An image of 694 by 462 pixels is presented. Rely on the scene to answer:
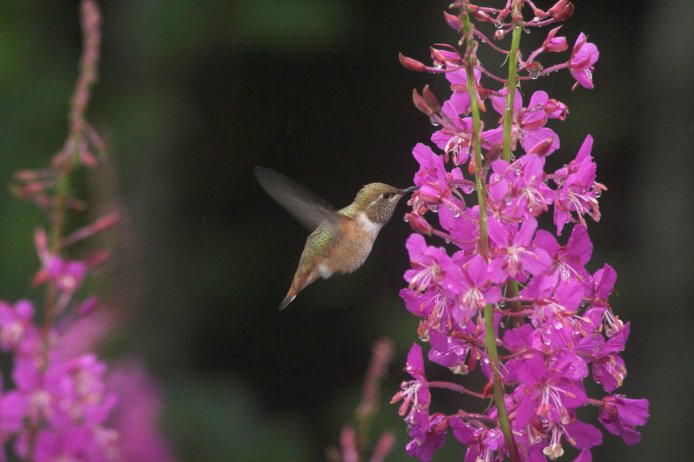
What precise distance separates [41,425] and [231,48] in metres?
5.35

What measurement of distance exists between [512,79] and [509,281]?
38cm

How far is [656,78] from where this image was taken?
6492 millimetres

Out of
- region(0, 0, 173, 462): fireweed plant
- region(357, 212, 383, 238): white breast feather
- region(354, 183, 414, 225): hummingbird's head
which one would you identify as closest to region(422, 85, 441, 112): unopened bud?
region(0, 0, 173, 462): fireweed plant

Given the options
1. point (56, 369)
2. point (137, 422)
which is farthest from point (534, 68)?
point (137, 422)

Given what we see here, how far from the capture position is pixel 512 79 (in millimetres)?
1854

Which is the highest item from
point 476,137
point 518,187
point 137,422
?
point 476,137

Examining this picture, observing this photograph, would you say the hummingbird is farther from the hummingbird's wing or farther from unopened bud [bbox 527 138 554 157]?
unopened bud [bbox 527 138 554 157]

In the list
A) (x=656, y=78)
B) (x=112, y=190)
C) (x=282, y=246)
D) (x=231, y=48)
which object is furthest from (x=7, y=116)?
(x=656, y=78)

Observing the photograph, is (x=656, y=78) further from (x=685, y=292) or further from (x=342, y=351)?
(x=342, y=351)

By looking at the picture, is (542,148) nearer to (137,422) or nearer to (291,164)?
(137,422)

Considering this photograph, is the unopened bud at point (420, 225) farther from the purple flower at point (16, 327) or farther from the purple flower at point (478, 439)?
the purple flower at point (16, 327)

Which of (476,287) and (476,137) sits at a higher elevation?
(476,137)

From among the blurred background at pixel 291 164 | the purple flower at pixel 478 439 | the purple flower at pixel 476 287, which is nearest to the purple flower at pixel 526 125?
the purple flower at pixel 476 287

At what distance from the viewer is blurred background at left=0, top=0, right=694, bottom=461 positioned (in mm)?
6254
